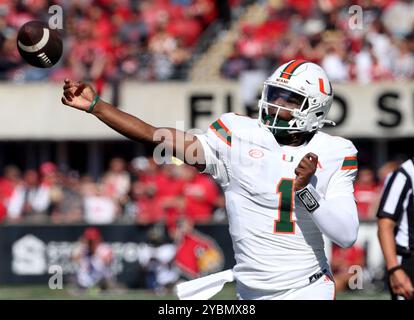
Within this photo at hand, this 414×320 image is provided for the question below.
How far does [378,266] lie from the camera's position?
1348 cm

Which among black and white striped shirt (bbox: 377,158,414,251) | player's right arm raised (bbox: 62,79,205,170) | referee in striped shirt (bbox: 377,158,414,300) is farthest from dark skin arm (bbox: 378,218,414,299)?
player's right arm raised (bbox: 62,79,205,170)

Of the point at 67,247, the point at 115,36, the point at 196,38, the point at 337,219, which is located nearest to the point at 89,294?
the point at 67,247

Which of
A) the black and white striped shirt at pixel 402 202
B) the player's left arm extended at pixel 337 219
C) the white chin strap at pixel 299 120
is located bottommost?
the player's left arm extended at pixel 337 219

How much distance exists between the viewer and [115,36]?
1758cm

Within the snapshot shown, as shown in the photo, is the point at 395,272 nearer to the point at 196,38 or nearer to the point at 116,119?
the point at 116,119

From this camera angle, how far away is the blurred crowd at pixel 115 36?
1692 centimetres

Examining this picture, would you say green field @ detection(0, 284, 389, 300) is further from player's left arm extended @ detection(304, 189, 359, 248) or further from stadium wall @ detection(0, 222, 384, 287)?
player's left arm extended @ detection(304, 189, 359, 248)

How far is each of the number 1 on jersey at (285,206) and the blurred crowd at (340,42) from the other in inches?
402

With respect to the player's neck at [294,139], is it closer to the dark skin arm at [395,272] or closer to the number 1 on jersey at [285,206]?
the number 1 on jersey at [285,206]

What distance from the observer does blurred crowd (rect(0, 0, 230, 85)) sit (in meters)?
16.9

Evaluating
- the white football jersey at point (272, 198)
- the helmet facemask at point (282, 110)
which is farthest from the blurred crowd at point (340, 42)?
the white football jersey at point (272, 198)

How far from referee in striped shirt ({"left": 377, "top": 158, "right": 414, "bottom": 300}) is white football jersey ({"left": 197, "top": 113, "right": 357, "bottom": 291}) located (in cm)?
110

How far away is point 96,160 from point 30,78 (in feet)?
6.88
